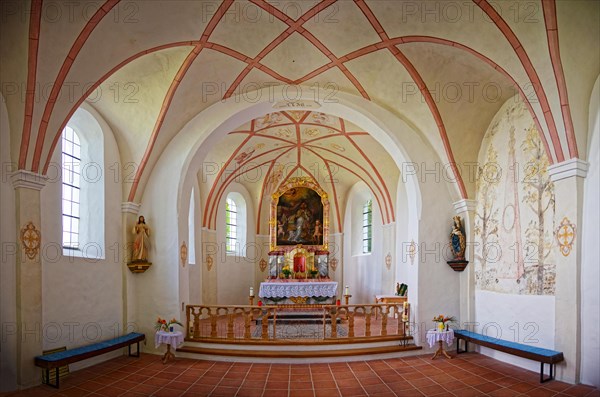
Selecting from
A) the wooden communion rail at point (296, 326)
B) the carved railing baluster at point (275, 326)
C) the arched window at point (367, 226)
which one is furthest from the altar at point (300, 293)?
the arched window at point (367, 226)

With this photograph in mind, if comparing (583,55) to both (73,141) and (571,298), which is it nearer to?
(571,298)

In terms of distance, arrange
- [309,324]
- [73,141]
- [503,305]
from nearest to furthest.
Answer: [503,305]
[73,141]
[309,324]

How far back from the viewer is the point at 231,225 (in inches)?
736

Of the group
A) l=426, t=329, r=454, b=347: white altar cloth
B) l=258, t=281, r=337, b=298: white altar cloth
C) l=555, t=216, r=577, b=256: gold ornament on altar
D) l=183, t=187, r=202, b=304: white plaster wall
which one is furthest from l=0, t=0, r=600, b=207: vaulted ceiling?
l=258, t=281, r=337, b=298: white altar cloth

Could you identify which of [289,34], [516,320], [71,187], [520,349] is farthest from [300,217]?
[520,349]

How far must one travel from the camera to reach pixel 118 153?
1075cm

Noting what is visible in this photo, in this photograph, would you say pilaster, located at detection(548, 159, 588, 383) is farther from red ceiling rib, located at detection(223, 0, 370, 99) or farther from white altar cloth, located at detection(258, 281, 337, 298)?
white altar cloth, located at detection(258, 281, 337, 298)

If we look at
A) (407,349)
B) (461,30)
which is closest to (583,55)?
(461,30)

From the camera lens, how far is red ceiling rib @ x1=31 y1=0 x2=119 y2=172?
274 inches

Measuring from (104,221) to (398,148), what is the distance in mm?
7382

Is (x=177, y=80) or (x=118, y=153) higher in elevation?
(x=177, y=80)

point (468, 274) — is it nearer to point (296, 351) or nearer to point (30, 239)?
point (296, 351)

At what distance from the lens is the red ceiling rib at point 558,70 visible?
6.56 metres

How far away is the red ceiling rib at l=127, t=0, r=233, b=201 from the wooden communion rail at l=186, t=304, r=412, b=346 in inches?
140
